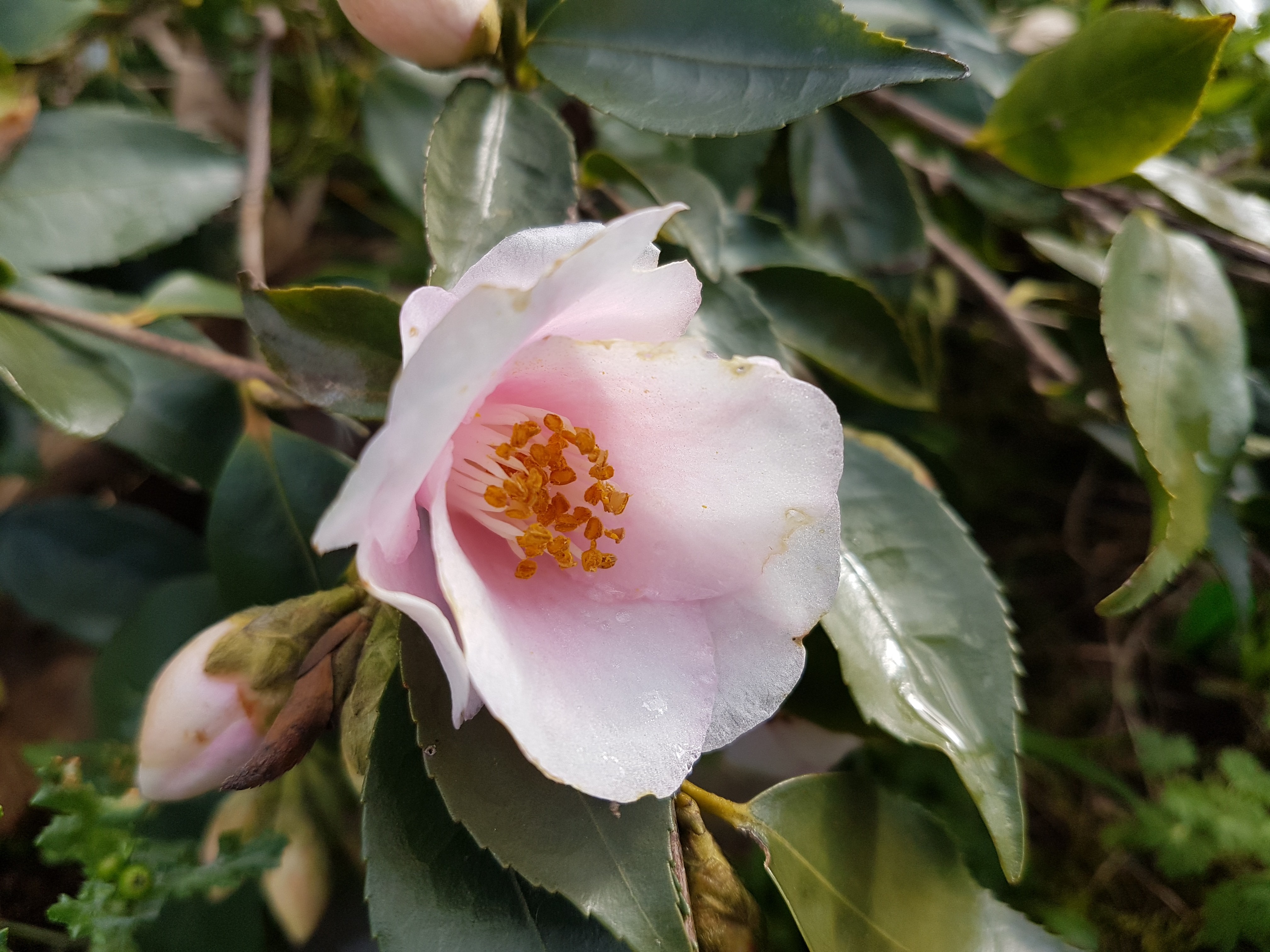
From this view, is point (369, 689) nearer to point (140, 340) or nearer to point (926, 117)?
point (140, 340)

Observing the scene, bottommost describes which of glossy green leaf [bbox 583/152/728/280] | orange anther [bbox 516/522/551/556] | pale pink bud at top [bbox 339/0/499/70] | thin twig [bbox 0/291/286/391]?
thin twig [bbox 0/291/286/391]

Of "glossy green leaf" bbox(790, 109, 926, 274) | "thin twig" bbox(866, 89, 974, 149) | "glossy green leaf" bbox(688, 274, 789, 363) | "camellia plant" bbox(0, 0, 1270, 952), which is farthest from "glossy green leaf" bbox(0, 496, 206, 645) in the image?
→ "thin twig" bbox(866, 89, 974, 149)

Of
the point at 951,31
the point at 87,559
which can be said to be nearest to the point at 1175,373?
the point at 951,31

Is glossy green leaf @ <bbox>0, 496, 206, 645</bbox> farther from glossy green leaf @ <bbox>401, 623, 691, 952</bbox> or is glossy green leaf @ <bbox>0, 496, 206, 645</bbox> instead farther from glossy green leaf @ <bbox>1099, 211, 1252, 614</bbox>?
glossy green leaf @ <bbox>1099, 211, 1252, 614</bbox>

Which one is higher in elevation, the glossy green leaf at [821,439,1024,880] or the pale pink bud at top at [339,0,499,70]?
the pale pink bud at top at [339,0,499,70]

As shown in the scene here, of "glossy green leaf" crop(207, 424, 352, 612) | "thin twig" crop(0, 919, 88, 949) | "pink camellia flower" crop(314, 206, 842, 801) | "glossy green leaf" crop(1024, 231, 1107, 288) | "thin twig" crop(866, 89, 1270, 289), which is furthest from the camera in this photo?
"glossy green leaf" crop(1024, 231, 1107, 288)

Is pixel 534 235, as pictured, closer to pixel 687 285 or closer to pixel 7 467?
pixel 687 285

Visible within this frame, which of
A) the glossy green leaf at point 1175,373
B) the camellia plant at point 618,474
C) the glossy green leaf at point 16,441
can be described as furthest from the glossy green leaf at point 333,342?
the glossy green leaf at point 16,441
